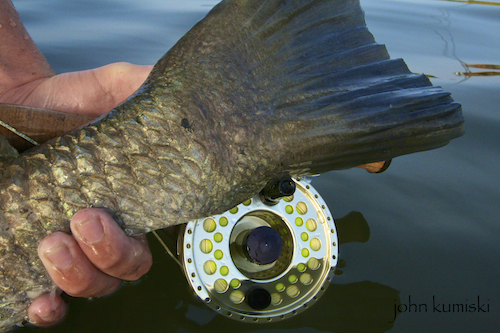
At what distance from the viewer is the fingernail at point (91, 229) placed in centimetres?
137

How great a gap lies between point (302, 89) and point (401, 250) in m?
1.16

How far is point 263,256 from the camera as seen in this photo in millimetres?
1563

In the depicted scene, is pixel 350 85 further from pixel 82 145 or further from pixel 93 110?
pixel 93 110

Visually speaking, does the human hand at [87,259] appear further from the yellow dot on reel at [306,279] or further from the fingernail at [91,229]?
the yellow dot on reel at [306,279]

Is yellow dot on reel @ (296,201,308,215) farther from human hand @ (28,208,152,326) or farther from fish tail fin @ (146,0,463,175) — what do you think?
human hand @ (28,208,152,326)

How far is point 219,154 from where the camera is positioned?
1.45 meters

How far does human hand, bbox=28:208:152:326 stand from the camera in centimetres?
138

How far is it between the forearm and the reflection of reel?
1703mm

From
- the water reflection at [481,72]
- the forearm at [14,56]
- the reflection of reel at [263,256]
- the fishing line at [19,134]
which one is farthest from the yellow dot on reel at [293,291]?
the water reflection at [481,72]

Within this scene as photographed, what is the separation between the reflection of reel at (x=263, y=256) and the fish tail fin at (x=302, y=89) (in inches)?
12.8

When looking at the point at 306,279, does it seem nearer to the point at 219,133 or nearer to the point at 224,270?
the point at 224,270

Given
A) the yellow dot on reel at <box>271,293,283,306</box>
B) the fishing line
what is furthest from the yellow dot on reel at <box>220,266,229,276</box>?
the fishing line

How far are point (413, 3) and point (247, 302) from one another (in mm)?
6598

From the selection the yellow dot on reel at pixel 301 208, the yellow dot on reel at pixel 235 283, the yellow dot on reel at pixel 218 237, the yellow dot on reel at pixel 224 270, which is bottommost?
the yellow dot on reel at pixel 235 283
